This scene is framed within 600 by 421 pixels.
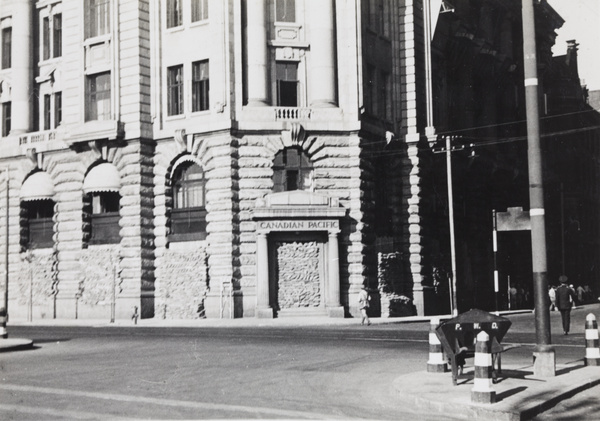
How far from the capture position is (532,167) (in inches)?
541

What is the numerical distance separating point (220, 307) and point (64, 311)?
9.07m

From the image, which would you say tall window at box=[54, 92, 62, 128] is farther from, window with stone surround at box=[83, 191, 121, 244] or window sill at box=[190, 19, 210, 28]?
window sill at box=[190, 19, 210, 28]

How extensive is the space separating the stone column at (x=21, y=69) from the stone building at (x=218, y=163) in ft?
3.80

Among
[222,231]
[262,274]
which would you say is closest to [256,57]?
[222,231]

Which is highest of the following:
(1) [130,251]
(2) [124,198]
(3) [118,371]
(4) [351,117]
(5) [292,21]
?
(5) [292,21]

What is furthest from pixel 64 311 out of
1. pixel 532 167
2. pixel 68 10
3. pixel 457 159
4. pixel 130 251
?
pixel 532 167

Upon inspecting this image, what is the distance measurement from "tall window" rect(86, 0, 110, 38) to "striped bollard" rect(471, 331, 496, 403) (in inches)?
1315

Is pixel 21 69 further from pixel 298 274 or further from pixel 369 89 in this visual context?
pixel 298 274

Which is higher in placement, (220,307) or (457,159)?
(457,159)

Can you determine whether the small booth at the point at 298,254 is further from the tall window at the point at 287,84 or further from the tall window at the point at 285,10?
the tall window at the point at 285,10

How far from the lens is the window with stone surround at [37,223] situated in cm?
4166

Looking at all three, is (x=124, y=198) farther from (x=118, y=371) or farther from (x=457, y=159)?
A: (x=118, y=371)

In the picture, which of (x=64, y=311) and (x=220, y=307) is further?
(x=64, y=311)

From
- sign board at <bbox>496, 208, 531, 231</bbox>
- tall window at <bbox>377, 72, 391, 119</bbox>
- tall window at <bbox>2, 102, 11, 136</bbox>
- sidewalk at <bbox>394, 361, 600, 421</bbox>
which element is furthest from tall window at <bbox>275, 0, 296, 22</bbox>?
sidewalk at <bbox>394, 361, 600, 421</bbox>
